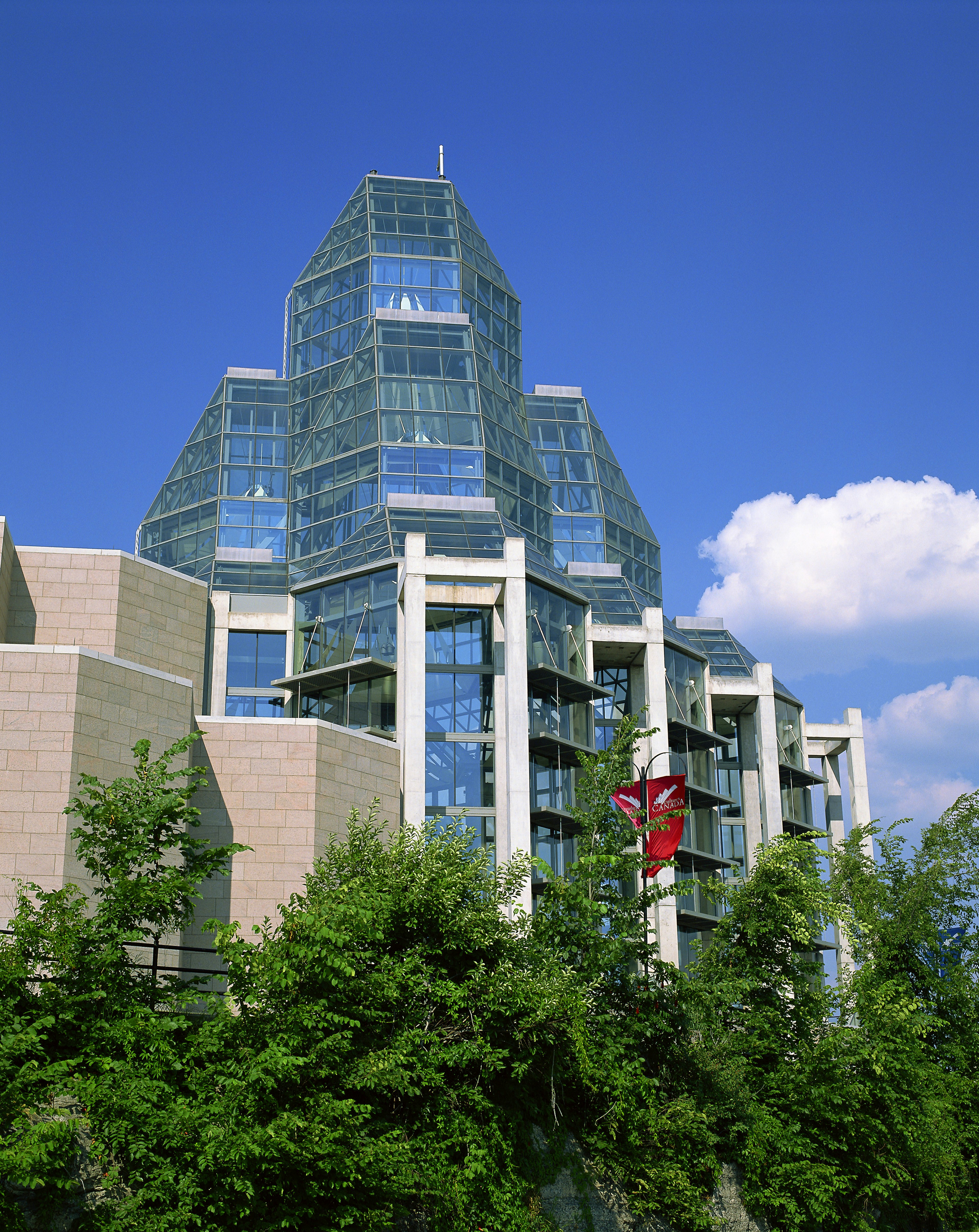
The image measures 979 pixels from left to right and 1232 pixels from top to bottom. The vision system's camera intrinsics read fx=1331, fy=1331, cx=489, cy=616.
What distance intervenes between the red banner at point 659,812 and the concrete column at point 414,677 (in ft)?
45.7

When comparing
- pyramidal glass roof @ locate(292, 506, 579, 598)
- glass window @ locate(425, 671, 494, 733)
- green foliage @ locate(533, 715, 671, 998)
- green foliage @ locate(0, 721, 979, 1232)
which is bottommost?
green foliage @ locate(0, 721, 979, 1232)

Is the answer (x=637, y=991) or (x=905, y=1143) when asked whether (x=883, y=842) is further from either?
(x=637, y=991)

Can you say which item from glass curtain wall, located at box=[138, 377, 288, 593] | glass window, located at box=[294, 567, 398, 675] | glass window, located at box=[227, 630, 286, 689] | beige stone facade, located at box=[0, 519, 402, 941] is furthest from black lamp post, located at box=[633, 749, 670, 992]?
glass curtain wall, located at box=[138, 377, 288, 593]

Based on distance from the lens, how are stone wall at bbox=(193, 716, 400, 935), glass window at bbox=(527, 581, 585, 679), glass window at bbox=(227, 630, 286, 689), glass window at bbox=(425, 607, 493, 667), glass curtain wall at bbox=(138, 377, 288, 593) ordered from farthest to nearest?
glass curtain wall at bbox=(138, 377, 288, 593), glass window at bbox=(227, 630, 286, 689), glass window at bbox=(527, 581, 585, 679), glass window at bbox=(425, 607, 493, 667), stone wall at bbox=(193, 716, 400, 935)

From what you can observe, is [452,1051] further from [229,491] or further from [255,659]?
[229,491]

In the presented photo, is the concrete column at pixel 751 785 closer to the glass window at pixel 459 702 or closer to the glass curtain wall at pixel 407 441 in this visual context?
the glass curtain wall at pixel 407 441

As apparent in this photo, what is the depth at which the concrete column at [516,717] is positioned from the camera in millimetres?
46219

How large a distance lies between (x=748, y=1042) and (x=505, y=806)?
1778 cm

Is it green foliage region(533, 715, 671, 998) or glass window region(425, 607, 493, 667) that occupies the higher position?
glass window region(425, 607, 493, 667)

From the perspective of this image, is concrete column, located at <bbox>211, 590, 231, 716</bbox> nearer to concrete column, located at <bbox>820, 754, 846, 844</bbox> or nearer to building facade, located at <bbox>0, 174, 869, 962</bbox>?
building facade, located at <bbox>0, 174, 869, 962</bbox>

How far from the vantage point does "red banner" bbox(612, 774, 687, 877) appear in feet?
93.2

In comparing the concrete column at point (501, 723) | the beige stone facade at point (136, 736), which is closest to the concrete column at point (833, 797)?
the concrete column at point (501, 723)

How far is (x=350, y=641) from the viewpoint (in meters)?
49.7

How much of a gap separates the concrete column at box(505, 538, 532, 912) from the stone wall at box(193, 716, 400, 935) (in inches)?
439
